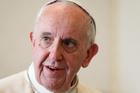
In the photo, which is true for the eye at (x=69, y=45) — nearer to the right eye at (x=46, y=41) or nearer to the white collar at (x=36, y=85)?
the right eye at (x=46, y=41)

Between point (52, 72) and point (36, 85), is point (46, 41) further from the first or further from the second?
point (36, 85)

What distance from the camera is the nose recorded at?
3.40 feet

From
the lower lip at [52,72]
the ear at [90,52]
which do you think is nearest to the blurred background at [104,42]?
the ear at [90,52]

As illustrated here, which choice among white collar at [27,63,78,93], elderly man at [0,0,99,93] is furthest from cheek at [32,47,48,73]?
A: white collar at [27,63,78,93]

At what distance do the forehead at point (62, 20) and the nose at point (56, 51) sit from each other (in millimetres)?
40

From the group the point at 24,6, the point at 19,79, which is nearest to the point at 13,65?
the point at 24,6

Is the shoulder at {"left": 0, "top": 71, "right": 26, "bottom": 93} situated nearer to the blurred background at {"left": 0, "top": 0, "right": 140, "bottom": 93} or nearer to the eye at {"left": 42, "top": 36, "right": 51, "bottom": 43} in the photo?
the eye at {"left": 42, "top": 36, "right": 51, "bottom": 43}

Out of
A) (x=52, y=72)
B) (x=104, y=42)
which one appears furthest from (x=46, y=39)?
(x=104, y=42)

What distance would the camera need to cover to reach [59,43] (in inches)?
41.5

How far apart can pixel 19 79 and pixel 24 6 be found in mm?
1002

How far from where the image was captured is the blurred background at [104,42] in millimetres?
2084

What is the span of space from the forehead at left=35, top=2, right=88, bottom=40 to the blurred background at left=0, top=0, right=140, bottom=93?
0.94 metres

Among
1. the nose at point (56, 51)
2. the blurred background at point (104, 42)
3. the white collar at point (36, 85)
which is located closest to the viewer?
the nose at point (56, 51)

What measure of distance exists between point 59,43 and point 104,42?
1365 mm
